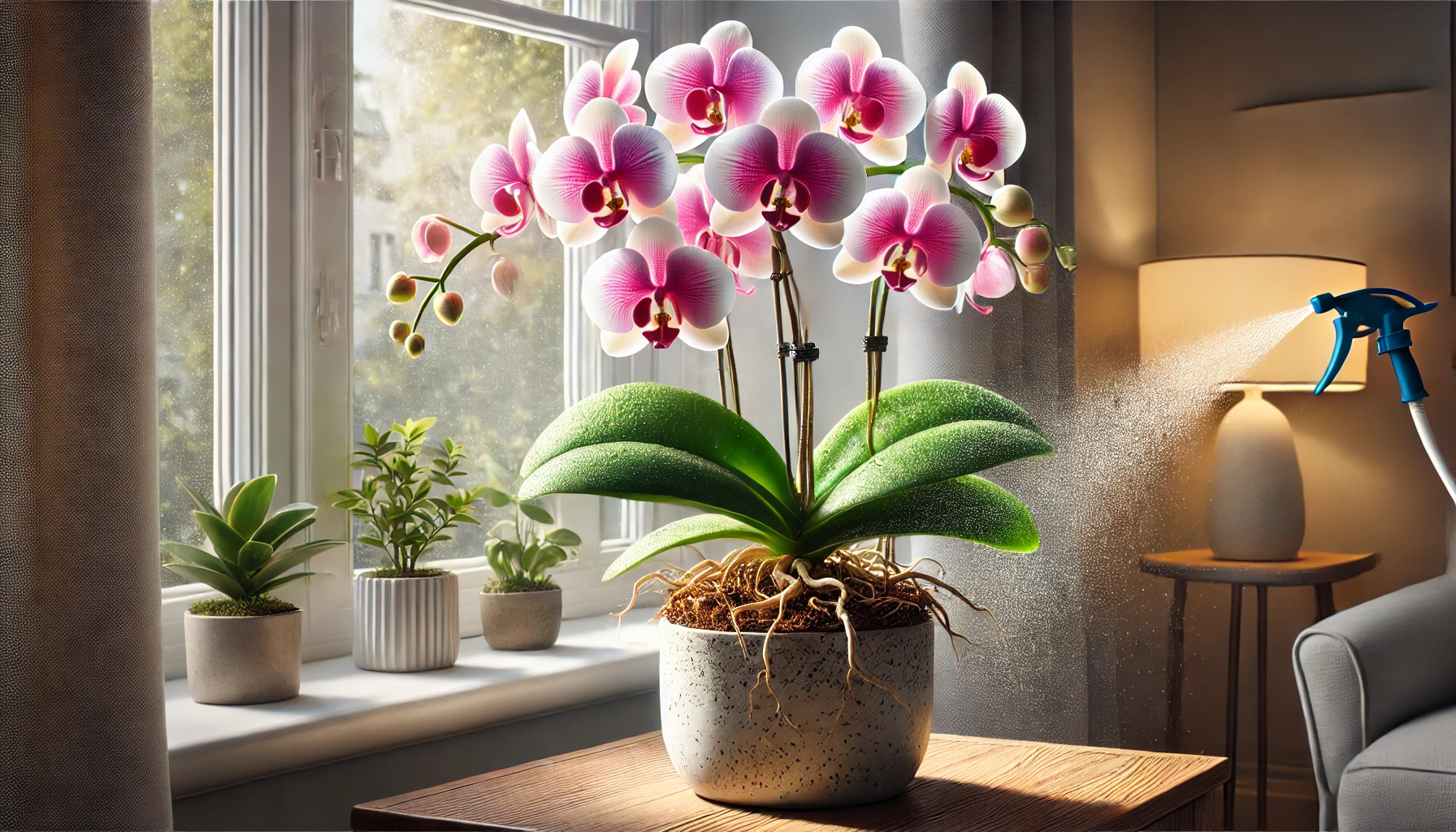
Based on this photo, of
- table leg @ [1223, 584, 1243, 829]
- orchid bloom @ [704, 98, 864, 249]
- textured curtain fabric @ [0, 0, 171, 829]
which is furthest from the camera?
table leg @ [1223, 584, 1243, 829]

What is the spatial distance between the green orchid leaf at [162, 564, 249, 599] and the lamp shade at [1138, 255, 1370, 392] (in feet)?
6.30

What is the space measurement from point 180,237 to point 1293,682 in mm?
2525

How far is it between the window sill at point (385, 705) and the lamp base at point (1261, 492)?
1.26m

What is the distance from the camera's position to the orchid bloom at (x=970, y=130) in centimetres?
82

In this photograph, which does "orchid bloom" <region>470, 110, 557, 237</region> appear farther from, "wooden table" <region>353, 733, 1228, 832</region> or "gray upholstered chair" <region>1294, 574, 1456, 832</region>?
"gray upholstered chair" <region>1294, 574, 1456, 832</region>

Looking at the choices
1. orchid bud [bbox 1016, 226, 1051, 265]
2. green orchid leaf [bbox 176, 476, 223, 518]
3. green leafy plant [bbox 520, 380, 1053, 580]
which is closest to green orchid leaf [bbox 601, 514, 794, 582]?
green leafy plant [bbox 520, 380, 1053, 580]

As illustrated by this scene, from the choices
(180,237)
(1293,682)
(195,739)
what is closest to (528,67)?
(180,237)

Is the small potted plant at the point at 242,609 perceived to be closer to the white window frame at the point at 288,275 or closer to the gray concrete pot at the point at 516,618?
the white window frame at the point at 288,275

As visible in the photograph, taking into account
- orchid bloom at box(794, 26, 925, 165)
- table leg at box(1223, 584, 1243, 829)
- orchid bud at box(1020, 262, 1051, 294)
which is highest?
orchid bloom at box(794, 26, 925, 165)

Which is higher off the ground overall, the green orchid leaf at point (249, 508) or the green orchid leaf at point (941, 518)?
the green orchid leaf at point (941, 518)

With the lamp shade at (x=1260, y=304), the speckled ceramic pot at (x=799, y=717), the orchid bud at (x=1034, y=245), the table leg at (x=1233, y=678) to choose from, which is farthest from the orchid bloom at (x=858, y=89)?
the table leg at (x=1233, y=678)

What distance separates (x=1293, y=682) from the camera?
282 centimetres

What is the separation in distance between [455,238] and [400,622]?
64cm

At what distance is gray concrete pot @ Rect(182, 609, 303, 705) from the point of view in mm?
1361
